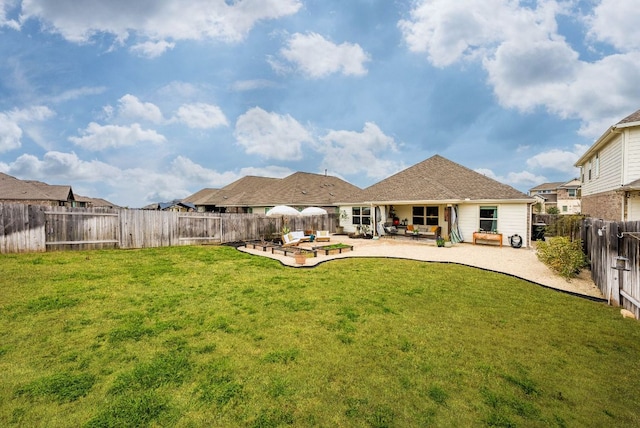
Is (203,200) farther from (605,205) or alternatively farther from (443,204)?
(605,205)

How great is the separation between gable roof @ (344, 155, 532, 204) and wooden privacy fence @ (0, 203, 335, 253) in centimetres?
806

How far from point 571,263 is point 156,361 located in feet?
37.4

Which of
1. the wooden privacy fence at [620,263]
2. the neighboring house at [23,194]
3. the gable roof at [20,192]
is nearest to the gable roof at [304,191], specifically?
the wooden privacy fence at [620,263]

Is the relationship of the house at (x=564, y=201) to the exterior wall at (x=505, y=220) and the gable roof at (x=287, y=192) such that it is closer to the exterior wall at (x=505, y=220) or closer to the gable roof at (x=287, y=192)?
the exterior wall at (x=505, y=220)

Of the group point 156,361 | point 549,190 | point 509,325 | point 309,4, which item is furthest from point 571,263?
point 549,190

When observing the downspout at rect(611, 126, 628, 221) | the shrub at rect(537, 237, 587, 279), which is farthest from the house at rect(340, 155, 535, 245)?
the shrub at rect(537, 237, 587, 279)

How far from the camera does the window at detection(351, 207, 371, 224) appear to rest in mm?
22312

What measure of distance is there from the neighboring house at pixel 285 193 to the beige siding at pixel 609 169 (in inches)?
663

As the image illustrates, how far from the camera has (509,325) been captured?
16.4ft

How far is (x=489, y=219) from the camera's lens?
54.3 ft

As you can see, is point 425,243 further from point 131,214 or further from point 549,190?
point 549,190

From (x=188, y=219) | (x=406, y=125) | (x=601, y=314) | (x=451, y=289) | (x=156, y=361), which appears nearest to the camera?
(x=156, y=361)

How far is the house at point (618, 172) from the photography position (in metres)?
11.3

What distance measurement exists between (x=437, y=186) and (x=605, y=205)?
8326 mm
